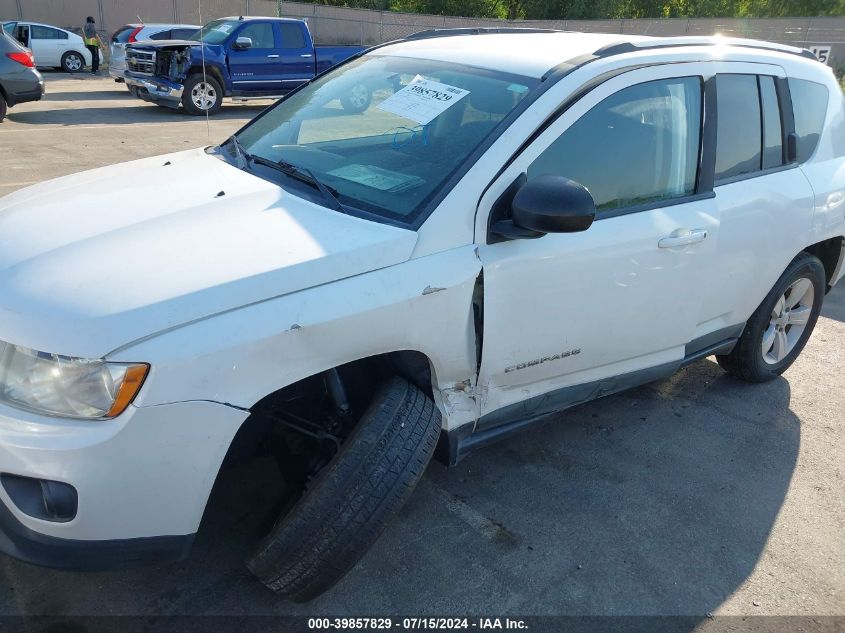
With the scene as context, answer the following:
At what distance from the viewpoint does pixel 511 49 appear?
3.08m

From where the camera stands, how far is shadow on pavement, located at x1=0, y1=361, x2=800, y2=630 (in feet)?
8.07

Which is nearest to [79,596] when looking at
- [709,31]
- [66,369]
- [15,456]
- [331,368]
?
[15,456]

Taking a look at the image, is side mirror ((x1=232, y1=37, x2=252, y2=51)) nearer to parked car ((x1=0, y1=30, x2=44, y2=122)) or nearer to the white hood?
parked car ((x1=0, y1=30, x2=44, y2=122))

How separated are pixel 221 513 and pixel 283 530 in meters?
0.77

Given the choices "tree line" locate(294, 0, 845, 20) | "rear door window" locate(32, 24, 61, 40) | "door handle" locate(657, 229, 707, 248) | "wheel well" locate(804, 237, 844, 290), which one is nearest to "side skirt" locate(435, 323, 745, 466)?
"door handle" locate(657, 229, 707, 248)

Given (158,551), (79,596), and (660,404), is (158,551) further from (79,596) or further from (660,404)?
(660,404)

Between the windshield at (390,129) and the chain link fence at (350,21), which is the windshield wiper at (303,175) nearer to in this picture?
the windshield at (390,129)

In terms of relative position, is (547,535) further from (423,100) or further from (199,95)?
(199,95)

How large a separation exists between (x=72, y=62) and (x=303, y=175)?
881 inches

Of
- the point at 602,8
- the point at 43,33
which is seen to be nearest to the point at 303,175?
the point at 43,33

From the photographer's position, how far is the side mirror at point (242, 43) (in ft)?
45.7

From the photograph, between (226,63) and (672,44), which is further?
(226,63)

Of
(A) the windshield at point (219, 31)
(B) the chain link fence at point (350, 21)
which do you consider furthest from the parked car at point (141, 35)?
(B) the chain link fence at point (350, 21)

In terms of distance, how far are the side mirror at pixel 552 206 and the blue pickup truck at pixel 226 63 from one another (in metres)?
11.7
